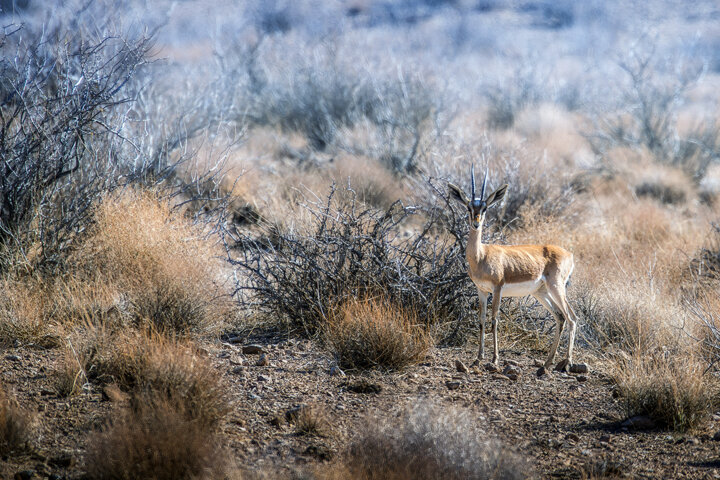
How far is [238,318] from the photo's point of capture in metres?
6.89

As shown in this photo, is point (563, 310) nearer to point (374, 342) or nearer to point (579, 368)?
point (579, 368)

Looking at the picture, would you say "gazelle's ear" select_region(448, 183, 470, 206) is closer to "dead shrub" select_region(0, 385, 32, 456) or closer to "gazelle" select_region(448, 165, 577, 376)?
"gazelle" select_region(448, 165, 577, 376)

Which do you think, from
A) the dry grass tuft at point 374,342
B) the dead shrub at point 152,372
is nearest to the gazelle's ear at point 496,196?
the dry grass tuft at point 374,342

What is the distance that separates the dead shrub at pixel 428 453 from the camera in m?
3.85

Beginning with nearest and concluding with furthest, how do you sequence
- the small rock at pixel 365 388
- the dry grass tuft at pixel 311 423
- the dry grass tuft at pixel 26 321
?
1. the dry grass tuft at pixel 311 423
2. the small rock at pixel 365 388
3. the dry grass tuft at pixel 26 321

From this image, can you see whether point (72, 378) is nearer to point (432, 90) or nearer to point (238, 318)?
point (238, 318)

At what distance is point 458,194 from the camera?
568 centimetres

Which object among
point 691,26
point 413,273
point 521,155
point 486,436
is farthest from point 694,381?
point 691,26

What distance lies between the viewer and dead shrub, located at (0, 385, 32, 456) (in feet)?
13.8

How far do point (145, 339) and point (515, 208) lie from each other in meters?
7.05

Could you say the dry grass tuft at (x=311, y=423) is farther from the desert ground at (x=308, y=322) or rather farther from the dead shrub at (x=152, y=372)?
the dead shrub at (x=152, y=372)

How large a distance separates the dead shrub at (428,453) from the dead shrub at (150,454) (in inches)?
30.2

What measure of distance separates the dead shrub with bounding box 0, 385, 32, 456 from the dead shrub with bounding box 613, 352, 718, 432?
3.84 metres

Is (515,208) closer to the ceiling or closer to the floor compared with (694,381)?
closer to the floor
